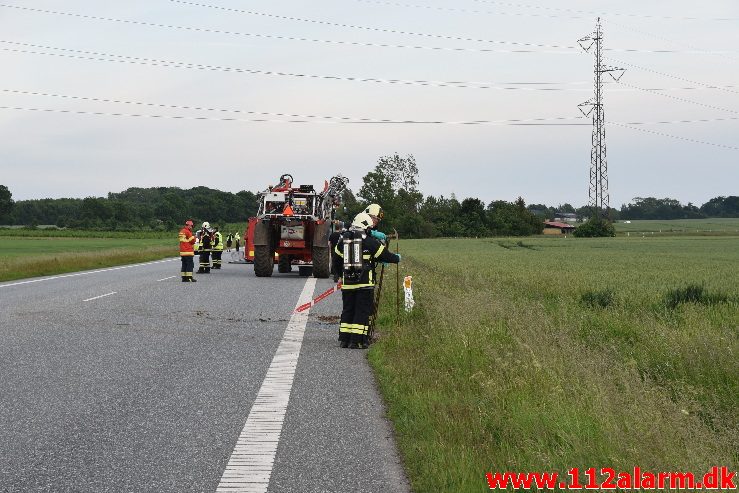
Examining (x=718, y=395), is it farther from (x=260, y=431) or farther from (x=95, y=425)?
(x=95, y=425)

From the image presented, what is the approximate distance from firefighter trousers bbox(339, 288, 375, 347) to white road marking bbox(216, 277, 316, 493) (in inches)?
35.7

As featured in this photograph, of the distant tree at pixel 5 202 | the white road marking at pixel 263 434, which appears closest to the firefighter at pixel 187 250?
the white road marking at pixel 263 434

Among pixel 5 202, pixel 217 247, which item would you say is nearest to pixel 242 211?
pixel 5 202

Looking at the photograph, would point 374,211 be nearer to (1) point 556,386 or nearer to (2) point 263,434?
(1) point 556,386

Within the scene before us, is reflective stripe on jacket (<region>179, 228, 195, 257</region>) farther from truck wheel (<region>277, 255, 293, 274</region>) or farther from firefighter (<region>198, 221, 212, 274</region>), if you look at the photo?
firefighter (<region>198, 221, 212, 274</region>)

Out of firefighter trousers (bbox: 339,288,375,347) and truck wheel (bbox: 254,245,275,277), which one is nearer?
firefighter trousers (bbox: 339,288,375,347)

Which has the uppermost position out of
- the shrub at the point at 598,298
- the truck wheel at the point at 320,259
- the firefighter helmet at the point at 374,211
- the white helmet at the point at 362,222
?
the firefighter helmet at the point at 374,211

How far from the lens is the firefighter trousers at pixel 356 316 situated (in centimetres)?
1155

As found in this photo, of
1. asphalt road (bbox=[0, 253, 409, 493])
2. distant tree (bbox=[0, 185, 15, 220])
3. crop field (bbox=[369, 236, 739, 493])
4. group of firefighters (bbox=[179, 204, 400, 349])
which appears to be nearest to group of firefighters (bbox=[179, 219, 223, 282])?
asphalt road (bbox=[0, 253, 409, 493])

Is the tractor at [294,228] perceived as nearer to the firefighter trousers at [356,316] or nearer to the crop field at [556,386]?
the crop field at [556,386]

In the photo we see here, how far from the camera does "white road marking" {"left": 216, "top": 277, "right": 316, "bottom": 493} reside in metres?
5.42

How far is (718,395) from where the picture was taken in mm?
8578

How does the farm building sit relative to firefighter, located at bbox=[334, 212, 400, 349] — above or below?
below

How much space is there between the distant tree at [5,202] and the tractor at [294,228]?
13323 centimetres
